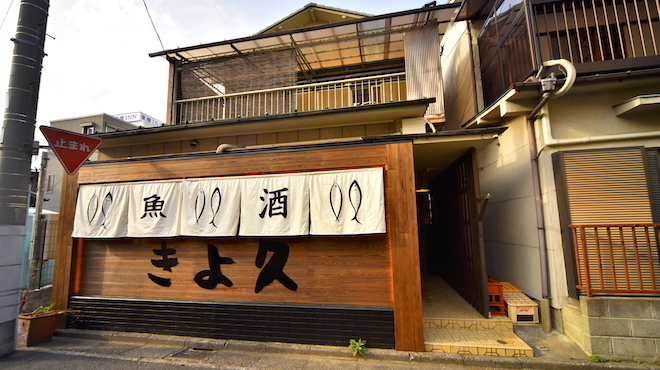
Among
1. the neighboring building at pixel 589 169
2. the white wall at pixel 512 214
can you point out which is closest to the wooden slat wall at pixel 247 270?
the neighboring building at pixel 589 169

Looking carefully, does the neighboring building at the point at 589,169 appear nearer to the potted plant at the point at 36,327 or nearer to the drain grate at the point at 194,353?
the drain grate at the point at 194,353

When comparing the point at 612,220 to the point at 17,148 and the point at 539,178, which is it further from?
the point at 17,148

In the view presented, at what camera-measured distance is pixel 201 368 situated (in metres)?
5.26

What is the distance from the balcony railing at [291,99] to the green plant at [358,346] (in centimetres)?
630

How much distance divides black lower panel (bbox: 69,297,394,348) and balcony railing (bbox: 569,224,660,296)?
3740 millimetres

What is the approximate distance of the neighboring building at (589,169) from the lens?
200 inches

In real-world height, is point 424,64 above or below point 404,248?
above

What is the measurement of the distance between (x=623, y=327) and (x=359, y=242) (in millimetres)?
4724

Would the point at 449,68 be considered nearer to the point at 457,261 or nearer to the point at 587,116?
the point at 587,116

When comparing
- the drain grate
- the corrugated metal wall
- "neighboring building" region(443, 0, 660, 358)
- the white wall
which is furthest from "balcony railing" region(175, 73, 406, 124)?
the drain grate

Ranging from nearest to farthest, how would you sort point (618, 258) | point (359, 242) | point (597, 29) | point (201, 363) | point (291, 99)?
1. point (618, 258)
2. point (201, 363)
3. point (359, 242)
4. point (597, 29)
5. point (291, 99)

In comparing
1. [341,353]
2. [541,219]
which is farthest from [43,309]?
[541,219]

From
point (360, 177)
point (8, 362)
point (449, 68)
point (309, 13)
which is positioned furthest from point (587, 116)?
point (8, 362)

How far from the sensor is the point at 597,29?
249 inches
